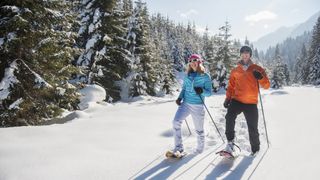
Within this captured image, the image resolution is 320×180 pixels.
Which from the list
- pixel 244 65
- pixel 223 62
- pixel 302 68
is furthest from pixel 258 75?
pixel 302 68

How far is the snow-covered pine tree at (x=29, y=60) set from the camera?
9.97 metres

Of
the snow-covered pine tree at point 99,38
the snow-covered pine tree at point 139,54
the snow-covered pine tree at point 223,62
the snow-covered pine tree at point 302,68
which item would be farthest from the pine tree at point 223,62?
the snow-covered pine tree at point 302,68

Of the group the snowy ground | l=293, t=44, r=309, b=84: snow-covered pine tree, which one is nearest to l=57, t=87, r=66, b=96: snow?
the snowy ground

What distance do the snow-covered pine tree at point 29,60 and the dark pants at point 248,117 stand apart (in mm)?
6411

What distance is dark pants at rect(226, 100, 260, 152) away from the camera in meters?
6.51

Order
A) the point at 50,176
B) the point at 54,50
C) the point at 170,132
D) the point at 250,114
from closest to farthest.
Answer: the point at 50,176 → the point at 250,114 → the point at 170,132 → the point at 54,50

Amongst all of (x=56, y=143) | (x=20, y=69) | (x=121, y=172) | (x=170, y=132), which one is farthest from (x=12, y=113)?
(x=121, y=172)

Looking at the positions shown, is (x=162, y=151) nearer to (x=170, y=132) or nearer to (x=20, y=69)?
(x=170, y=132)

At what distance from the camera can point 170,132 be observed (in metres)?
8.68

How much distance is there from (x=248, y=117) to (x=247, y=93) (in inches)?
20.0

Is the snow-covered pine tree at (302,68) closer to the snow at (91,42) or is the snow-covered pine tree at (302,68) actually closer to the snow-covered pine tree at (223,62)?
the snow-covered pine tree at (223,62)

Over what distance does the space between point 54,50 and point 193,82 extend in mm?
6792

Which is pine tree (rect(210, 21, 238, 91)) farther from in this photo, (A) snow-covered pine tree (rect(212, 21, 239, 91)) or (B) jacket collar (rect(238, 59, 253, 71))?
(B) jacket collar (rect(238, 59, 253, 71))

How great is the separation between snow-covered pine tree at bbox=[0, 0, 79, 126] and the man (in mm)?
6443
